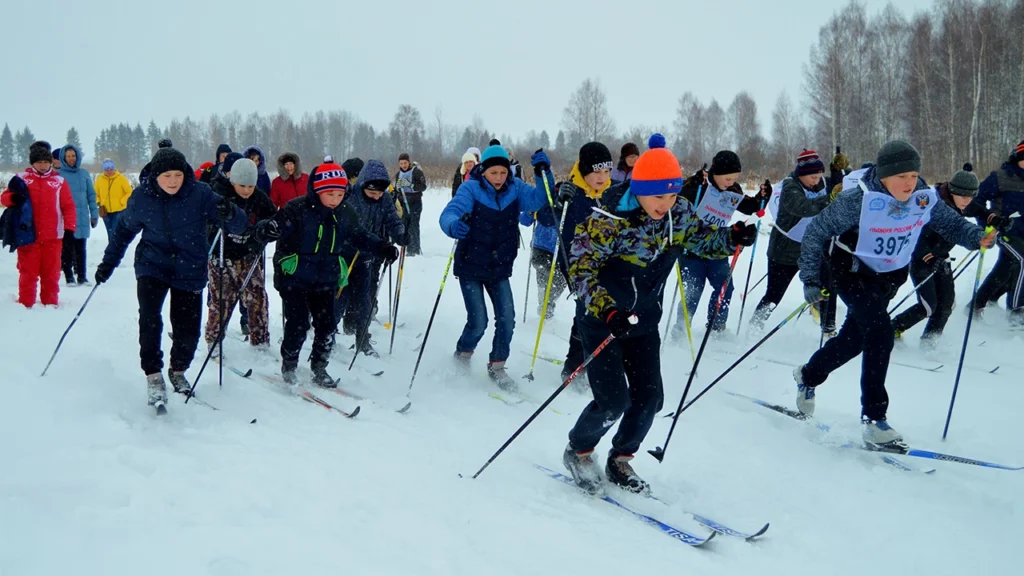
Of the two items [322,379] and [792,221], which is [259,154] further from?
[792,221]

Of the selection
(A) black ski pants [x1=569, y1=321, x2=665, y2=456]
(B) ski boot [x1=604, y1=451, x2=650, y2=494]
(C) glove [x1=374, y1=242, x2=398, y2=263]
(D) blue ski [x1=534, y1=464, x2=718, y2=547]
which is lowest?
(D) blue ski [x1=534, y1=464, x2=718, y2=547]

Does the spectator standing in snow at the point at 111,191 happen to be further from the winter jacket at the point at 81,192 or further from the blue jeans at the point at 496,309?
the blue jeans at the point at 496,309

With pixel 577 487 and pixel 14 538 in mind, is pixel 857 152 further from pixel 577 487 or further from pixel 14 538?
pixel 14 538

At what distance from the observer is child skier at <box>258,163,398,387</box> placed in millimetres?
5195

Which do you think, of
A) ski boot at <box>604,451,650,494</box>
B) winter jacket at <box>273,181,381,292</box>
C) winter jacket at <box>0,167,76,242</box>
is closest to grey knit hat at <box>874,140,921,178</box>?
ski boot at <box>604,451,650,494</box>

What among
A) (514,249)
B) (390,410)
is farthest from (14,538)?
(514,249)

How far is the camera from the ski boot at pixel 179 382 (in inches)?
193

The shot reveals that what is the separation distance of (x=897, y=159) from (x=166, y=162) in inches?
192

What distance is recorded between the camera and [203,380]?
5438mm

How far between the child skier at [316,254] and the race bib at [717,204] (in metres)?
3.18

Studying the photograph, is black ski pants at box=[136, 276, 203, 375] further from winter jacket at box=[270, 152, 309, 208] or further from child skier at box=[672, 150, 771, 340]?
child skier at box=[672, 150, 771, 340]

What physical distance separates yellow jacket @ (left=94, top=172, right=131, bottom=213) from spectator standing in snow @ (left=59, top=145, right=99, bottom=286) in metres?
1.19

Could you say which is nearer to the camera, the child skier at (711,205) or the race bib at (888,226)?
the race bib at (888,226)

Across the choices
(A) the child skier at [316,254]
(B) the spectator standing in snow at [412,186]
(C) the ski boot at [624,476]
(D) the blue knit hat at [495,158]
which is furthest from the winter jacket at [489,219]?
(B) the spectator standing in snow at [412,186]
